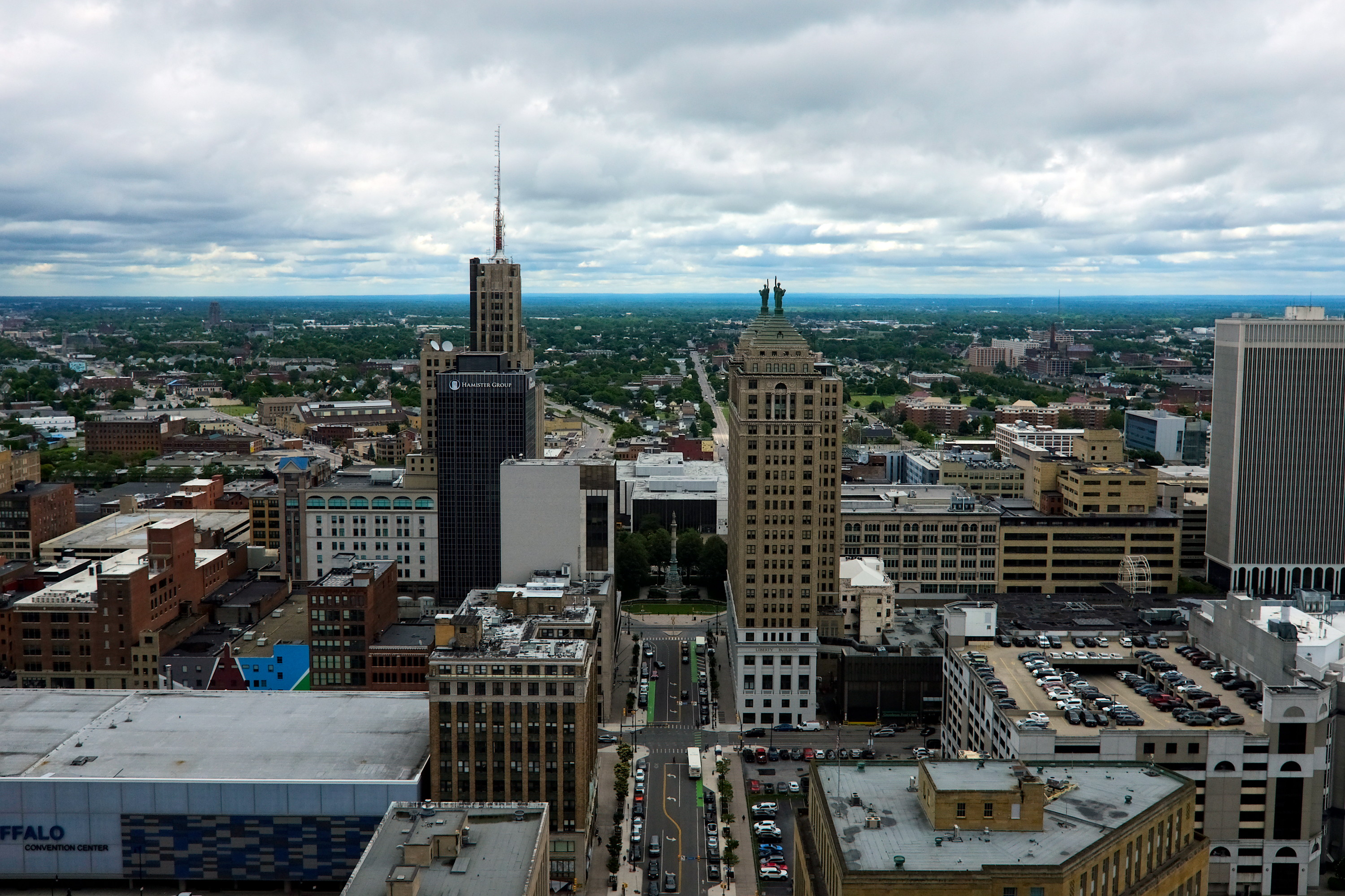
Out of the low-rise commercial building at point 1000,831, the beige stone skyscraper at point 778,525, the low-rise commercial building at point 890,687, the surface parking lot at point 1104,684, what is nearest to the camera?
the low-rise commercial building at point 1000,831

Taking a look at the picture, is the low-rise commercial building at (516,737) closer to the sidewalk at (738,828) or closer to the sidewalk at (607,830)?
the sidewalk at (607,830)

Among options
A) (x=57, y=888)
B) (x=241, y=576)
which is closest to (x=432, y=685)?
(x=57, y=888)

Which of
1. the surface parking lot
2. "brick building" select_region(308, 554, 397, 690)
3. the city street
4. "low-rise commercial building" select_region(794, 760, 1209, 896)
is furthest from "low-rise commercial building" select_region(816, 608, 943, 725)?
"low-rise commercial building" select_region(794, 760, 1209, 896)

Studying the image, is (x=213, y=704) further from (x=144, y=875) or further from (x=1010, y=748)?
(x=1010, y=748)

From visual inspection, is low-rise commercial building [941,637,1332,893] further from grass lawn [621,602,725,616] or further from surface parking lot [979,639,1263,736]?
grass lawn [621,602,725,616]

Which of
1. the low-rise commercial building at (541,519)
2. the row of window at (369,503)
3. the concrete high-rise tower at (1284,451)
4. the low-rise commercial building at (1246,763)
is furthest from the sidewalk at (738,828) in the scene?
the concrete high-rise tower at (1284,451)
